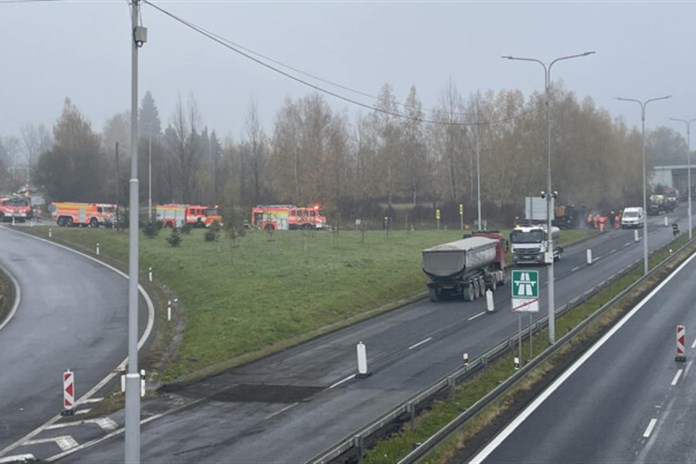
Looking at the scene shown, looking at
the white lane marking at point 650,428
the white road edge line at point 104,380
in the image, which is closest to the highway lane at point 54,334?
the white road edge line at point 104,380

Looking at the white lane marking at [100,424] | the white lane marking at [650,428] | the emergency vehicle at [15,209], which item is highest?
the emergency vehicle at [15,209]

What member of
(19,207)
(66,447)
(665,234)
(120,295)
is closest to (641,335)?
(66,447)

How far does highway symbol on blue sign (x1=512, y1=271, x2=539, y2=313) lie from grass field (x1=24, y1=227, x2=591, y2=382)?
32.3ft

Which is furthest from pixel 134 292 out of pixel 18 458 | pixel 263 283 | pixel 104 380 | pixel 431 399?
pixel 263 283

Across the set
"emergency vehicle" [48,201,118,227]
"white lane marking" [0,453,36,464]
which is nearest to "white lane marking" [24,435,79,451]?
"white lane marking" [0,453,36,464]

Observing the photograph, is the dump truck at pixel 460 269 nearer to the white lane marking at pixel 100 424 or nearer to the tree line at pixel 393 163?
the white lane marking at pixel 100 424

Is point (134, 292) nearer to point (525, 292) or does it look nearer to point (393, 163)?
point (525, 292)

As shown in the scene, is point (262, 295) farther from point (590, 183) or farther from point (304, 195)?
point (590, 183)

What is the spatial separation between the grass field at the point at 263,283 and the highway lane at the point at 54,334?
2.69 metres

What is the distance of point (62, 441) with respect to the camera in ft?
66.3

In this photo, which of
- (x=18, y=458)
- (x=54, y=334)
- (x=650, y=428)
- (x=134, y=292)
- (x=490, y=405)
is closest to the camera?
(x=134, y=292)

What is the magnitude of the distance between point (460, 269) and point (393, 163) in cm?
6572

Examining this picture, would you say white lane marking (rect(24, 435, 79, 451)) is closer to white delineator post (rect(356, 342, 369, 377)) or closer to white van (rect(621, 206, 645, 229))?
white delineator post (rect(356, 342, 369, 377))

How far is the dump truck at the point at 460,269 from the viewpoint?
4262cm
